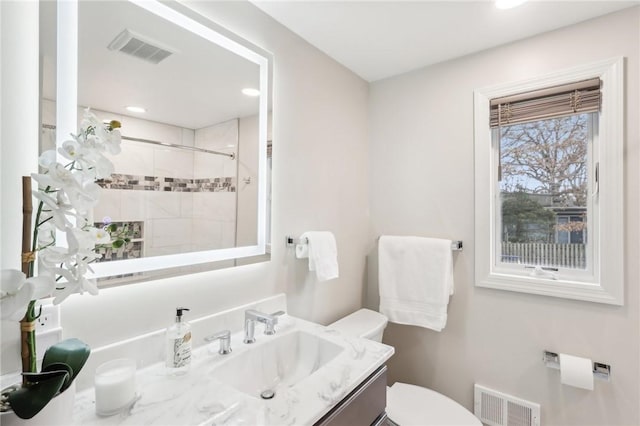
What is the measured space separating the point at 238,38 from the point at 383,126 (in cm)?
116

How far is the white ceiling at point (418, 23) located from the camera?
1378 mm

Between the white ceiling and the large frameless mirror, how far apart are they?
0.33m

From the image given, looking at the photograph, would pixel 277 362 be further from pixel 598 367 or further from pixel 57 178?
pixel 598 367

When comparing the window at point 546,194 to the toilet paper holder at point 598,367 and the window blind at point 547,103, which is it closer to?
the window blind at point 547,103

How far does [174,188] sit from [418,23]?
1.40m

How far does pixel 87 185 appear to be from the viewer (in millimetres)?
612

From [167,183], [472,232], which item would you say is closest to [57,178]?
[167,183]

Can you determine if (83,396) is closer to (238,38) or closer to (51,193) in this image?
(51,193)

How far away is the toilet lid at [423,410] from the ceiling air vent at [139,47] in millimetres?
1818

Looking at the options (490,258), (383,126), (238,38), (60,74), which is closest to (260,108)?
(238,38)

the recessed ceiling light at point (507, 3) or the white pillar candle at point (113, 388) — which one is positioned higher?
the recessed ceiling light at point (507, 3)

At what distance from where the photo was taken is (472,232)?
1.76m

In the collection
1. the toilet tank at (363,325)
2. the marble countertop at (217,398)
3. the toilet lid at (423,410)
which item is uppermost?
the marble countertop at (217,398)

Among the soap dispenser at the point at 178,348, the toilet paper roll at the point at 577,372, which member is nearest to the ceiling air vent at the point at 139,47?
the soap dispenser at the point at 178,348
